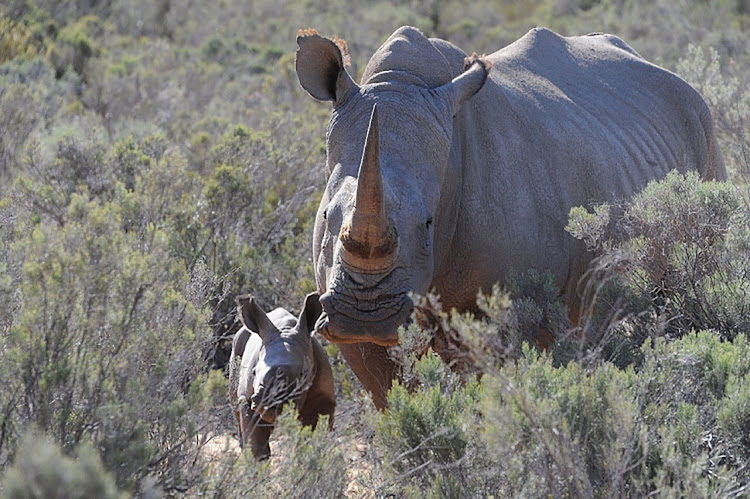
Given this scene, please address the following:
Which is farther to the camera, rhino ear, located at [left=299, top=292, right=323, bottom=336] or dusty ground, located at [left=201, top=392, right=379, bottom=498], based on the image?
rhino ear, located at [left=299, top=292, right=323, bottom=336]

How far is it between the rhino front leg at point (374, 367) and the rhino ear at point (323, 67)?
1260 millimetres

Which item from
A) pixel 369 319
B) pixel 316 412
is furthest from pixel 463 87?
pixel 316 412

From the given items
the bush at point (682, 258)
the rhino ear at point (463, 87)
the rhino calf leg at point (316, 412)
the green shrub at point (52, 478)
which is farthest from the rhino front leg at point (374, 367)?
the green shrub at point (52, 478)

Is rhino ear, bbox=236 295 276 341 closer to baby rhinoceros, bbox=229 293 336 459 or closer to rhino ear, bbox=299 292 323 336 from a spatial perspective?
baby rhinoceros, bbox=229 293 336 459

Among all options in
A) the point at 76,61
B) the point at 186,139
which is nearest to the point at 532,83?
the point at 186,139

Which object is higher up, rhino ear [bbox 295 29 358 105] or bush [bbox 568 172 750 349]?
rhino ear [bbox 295 29 358 105]

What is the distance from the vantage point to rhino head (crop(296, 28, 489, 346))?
4273mm

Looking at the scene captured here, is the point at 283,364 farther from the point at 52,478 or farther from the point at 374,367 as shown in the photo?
the point at 52,478

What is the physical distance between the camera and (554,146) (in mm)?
6031

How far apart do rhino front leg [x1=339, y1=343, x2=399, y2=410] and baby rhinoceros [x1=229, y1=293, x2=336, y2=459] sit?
0.38m

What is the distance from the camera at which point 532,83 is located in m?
6.60

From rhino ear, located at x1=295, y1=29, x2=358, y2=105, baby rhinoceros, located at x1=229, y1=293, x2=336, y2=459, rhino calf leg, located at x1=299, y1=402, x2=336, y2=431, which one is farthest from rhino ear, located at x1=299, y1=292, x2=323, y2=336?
rhino ear, located at x1=295, y1=29, x2=358, y2=105

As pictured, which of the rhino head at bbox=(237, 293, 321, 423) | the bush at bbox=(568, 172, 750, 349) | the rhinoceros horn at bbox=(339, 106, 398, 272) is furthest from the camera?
the rhino head at bbox=(237, 293, 321, 423)

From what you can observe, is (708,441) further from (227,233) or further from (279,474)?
(227,233)
